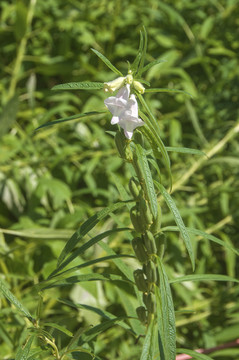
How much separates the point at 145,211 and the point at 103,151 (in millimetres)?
767

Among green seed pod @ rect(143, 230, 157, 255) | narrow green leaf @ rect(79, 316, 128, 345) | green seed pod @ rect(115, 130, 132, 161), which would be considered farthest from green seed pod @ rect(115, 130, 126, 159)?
narrow green leaf @ rect(79, 316, 128, 345)

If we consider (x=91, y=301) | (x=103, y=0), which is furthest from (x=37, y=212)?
(x=103, y=0)

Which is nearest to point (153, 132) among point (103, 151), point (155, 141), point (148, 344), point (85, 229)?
point (155, 141)

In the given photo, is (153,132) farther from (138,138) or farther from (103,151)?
(103,151)

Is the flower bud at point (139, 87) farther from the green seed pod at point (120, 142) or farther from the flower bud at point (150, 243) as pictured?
the flower bud at point (150, 243)

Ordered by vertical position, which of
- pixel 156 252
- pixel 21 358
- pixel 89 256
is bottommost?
pixel 21 358

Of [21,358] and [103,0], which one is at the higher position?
[103,0]

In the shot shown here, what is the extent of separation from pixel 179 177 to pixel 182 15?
67cm

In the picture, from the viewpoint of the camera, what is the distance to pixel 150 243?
56 centimetres

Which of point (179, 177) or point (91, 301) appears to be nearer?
point (91, 301)

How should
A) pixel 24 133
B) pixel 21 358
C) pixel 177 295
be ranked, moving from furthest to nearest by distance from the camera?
pixel 24 133 < pixel 177 295 < pixel 21 358

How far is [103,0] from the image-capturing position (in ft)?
5.06

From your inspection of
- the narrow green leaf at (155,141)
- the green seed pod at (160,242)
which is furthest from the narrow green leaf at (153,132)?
the green seed pod at (160,242)

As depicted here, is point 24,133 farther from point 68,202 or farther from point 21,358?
point 21,358
